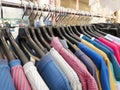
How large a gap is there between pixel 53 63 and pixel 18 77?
10cm

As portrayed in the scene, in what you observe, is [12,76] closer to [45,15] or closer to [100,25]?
[45,15]

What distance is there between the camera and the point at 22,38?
0.73 meters

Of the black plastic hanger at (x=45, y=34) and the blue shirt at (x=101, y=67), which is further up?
the black plastic hanger at (x=45, y=34)

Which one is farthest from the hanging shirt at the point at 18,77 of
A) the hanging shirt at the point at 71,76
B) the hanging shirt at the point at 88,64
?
the hanging shirt at the point at 88,64

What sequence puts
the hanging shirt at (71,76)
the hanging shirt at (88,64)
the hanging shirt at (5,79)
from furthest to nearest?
the hanging shirt at (88,64) < the hanging shirt at (71,76) < the hanging shirt at (5,79)

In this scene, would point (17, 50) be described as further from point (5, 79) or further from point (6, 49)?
point (5, 79)

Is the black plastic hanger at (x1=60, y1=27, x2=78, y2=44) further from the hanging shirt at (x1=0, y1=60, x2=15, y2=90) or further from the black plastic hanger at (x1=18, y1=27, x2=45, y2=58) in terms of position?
the hanging shirt at (x1=0, y1=60, x2=15, y2=90)

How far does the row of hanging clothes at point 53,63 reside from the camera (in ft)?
1.41

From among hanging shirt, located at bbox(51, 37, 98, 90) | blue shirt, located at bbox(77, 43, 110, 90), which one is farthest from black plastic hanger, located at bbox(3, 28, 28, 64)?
blue shirt, located at bbox(77, 43, 110, 90)

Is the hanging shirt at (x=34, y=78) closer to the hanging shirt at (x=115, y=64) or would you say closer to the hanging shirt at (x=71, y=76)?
the hanging shirt at (x=71, y=76)

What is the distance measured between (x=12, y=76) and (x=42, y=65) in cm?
11

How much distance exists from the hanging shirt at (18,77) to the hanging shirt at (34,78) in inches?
0.4

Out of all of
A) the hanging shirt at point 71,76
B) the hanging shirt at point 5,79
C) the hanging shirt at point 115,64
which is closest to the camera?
the hanging shirt at point 5,79

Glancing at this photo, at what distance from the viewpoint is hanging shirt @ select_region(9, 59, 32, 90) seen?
413 millimetres
